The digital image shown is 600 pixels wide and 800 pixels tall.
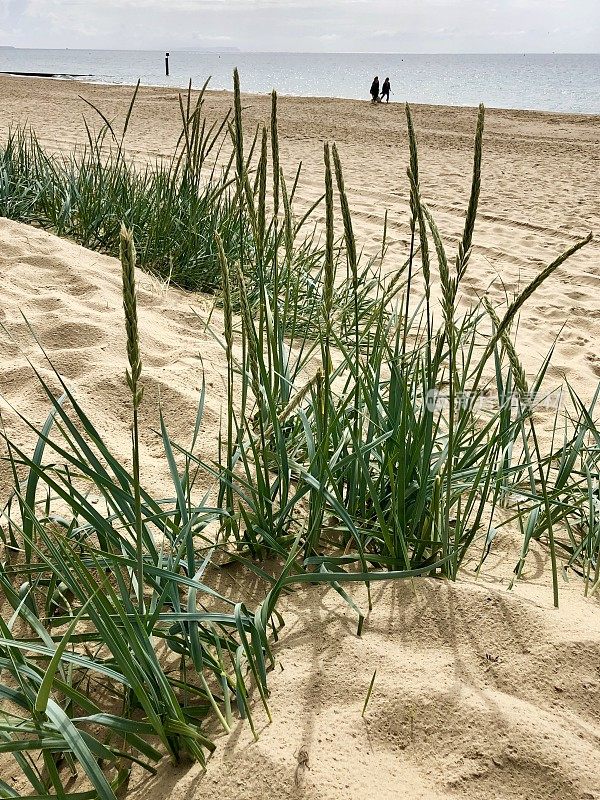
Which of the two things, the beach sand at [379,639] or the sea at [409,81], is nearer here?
the beach sand at [379,639]

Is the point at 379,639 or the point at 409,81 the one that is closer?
the point at 379,639

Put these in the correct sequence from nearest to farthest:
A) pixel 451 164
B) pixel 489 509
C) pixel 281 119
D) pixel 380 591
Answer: pixel 380 591
pixel 489 509
pixel 451 164
pixel 281 119

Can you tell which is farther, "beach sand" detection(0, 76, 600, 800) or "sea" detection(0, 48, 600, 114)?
"sea" detection(0, 48, 600, 114)

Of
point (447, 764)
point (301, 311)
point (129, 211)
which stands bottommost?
point (447, 764)

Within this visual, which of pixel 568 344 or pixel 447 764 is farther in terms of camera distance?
pixel 568 344

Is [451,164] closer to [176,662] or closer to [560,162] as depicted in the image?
[560,162]

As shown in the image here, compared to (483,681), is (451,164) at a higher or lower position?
higher

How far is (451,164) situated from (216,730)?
379 inches

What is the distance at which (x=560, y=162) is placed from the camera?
10.1 metres

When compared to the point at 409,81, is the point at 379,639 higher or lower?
lower

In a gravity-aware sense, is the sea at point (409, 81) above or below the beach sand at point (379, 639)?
above

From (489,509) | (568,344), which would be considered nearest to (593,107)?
(568,344)

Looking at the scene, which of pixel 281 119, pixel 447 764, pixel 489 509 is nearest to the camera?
pixel 447 764

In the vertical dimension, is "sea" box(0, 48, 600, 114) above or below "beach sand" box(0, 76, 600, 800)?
above
